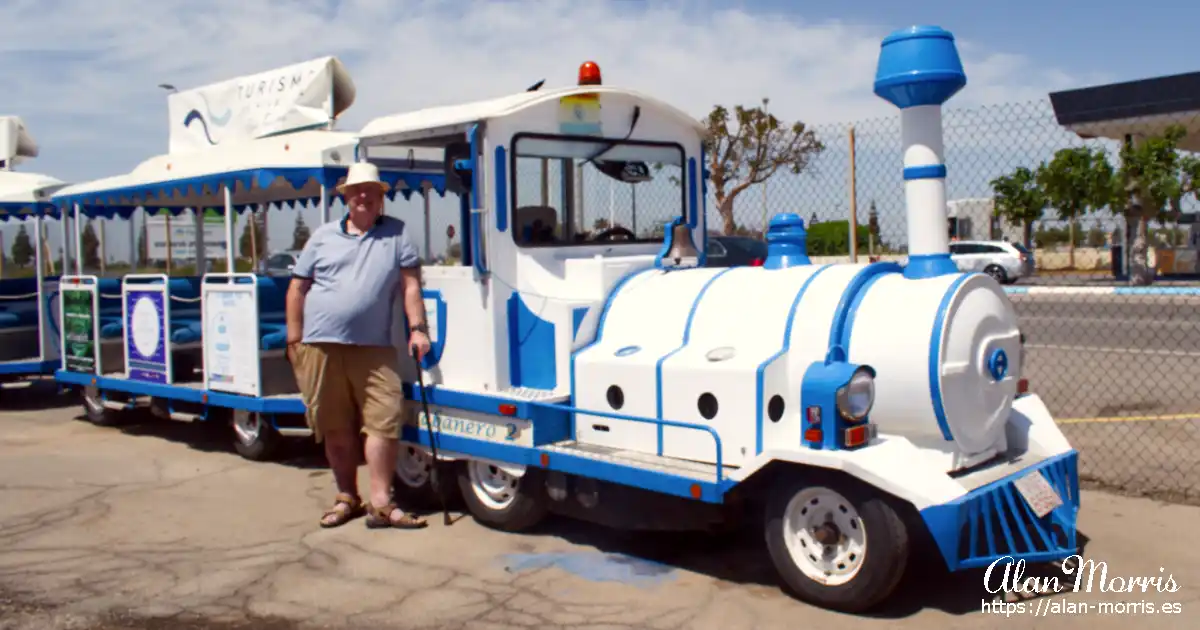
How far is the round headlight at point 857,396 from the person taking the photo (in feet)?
14.7

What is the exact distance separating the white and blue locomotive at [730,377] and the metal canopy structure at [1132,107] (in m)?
19.2

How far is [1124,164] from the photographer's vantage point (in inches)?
986

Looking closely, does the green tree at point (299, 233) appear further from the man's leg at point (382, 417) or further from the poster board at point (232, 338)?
the man's leg at point (382, 417)

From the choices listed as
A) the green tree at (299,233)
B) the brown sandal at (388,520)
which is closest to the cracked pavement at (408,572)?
the brown sandal at (388,520)

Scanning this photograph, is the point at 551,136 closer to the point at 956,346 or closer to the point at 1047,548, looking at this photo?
the point at 956,346

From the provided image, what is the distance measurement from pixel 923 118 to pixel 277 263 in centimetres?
927

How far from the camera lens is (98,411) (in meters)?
10.1

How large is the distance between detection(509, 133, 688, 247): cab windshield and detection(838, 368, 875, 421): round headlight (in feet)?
7.25

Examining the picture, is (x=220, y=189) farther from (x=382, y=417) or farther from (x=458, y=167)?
(x=458, y=167)

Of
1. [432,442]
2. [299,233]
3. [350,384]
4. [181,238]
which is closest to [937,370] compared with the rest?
[432,442]

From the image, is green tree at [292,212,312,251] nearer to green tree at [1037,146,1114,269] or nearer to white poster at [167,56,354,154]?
white poster at [167,56,354,154]

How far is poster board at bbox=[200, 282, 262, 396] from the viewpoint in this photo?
26.2 feet

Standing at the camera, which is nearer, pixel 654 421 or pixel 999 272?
pixel 654 421

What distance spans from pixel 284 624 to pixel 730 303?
2.56 meters
